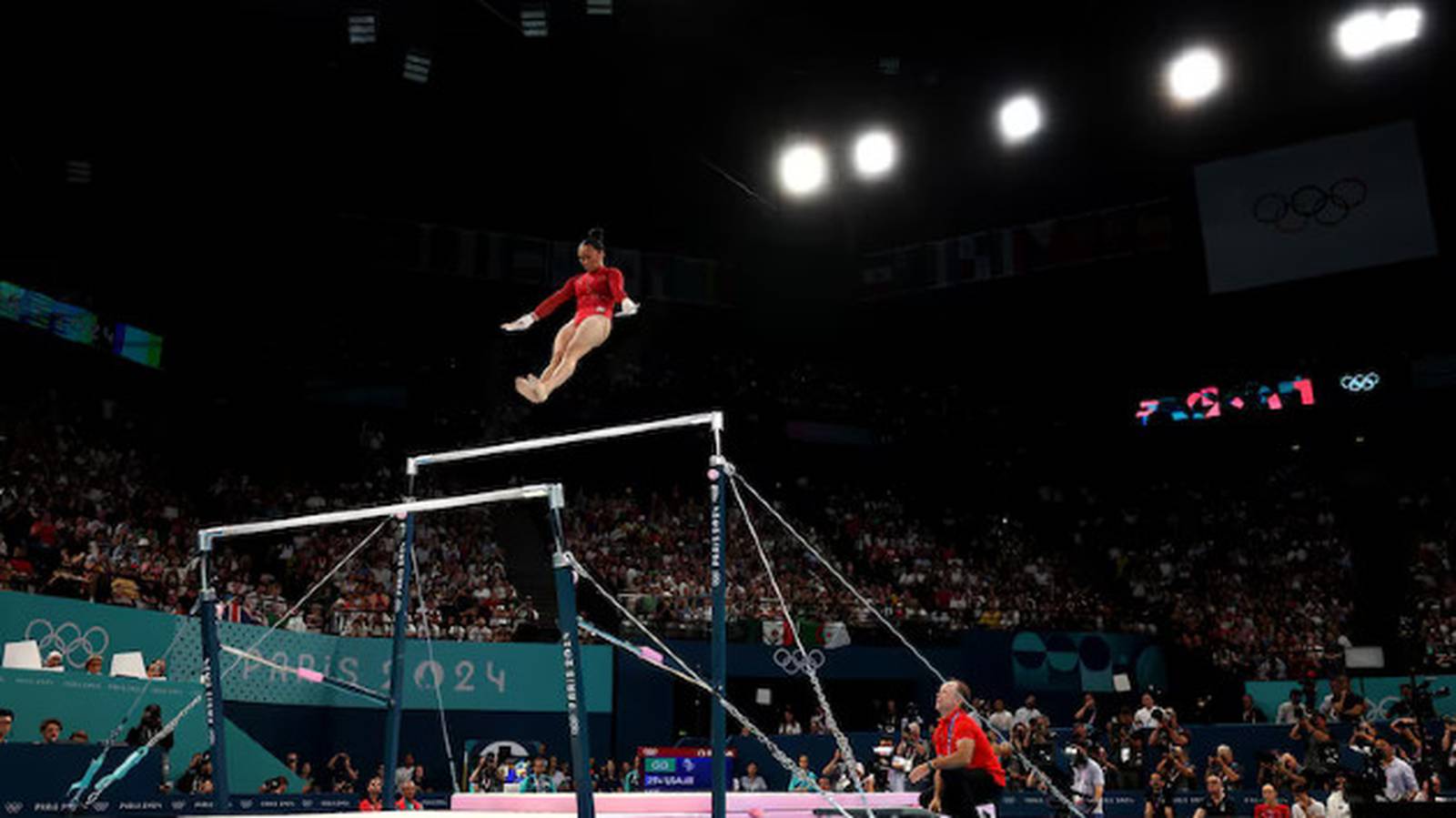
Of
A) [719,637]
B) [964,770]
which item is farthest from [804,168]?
[719,637]

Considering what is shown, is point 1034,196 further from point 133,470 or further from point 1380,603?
point 133,470

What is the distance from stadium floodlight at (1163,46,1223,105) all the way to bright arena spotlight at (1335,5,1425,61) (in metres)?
1.92

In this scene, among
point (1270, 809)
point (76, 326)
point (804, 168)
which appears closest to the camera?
point (1270, 809)

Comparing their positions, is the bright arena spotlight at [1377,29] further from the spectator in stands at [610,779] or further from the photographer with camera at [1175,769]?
the spectator in stands at [610,779]

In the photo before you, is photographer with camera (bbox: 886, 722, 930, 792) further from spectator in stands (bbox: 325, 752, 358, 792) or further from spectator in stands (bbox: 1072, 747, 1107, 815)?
spectator in stands (bbox: 325, 752, 358, 792)

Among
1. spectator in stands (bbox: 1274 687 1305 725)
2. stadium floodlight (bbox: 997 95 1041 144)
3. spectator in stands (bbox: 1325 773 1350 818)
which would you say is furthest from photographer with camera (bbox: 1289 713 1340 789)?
stadium floodlight (bbox: 997 95 1041 144)

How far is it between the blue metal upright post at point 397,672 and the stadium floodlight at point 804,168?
48.4 feet

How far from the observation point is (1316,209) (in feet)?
71.1

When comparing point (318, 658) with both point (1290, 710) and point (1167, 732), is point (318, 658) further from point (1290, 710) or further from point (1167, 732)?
Result: point (1290, 710)

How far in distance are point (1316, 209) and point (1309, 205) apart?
151mm

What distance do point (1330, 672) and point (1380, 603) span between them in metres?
4.00

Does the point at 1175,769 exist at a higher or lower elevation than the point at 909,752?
lower

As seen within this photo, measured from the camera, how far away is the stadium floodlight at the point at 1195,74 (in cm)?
1917

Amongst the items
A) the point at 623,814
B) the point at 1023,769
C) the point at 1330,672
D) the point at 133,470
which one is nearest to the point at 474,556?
the point at 133,470
